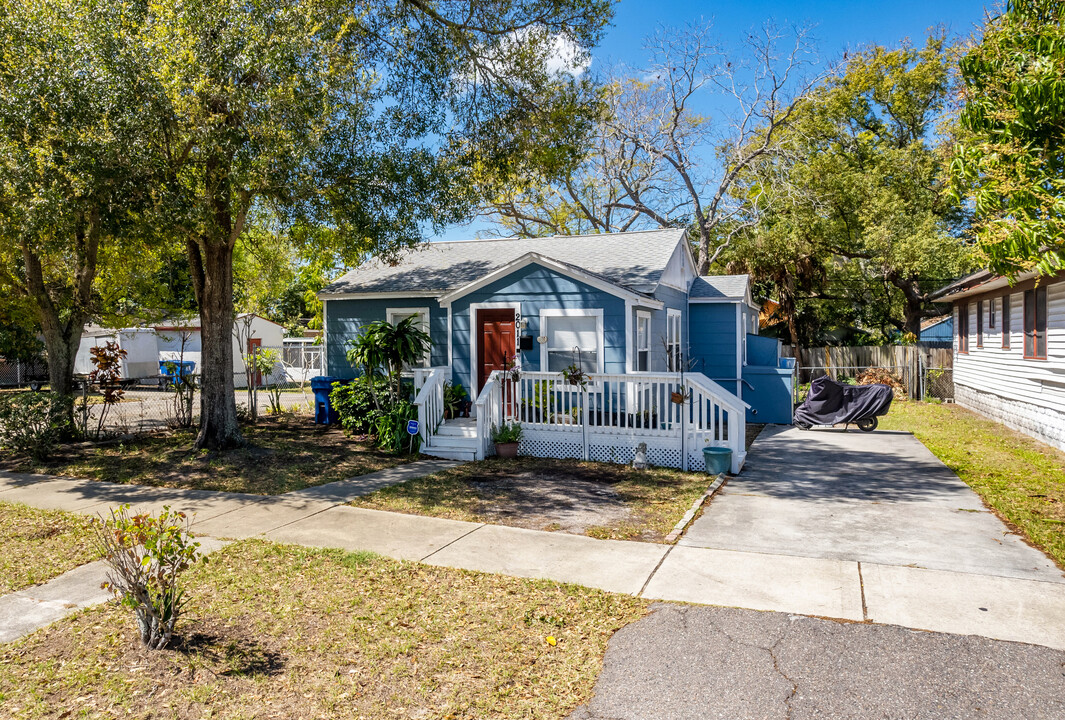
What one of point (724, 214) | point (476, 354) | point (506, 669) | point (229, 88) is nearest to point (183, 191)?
point (229, 88)

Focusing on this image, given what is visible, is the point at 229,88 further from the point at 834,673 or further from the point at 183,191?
the point at 834,673

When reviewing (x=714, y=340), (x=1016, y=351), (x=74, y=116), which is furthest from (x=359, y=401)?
(x=1016, y=351)

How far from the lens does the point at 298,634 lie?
4266 millimetres

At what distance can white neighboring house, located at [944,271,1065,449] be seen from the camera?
37.9 feet

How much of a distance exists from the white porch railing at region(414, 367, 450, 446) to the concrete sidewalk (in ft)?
Answer: 10.9

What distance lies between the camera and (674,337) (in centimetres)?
1470

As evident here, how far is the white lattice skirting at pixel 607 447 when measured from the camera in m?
9.75

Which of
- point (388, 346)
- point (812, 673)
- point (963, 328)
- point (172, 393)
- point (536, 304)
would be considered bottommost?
point (812, 673)

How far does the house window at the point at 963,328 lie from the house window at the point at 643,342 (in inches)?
433

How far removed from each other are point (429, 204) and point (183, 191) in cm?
364

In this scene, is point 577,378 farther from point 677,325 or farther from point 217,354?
point 217,354

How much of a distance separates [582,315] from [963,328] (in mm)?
13111

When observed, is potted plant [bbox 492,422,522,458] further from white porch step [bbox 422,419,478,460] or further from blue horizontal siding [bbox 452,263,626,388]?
blue horizontal siding [bbox 452,263,626,388]

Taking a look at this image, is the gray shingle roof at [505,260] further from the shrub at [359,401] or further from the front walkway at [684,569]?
the front walkway at [684,569]
